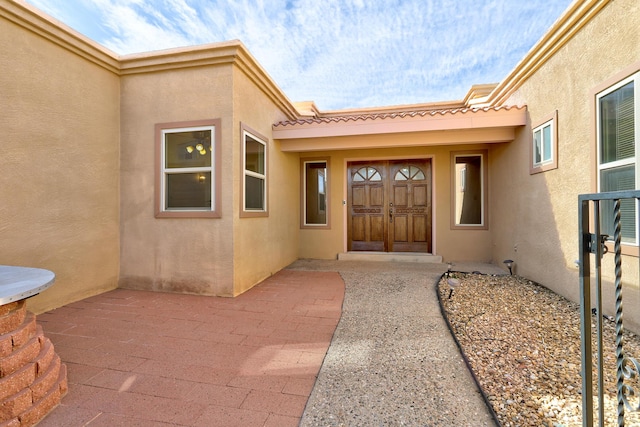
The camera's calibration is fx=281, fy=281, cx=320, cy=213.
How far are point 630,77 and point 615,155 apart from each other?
2.56 feet

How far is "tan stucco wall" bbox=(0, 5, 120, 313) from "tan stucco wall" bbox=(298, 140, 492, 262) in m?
3.97

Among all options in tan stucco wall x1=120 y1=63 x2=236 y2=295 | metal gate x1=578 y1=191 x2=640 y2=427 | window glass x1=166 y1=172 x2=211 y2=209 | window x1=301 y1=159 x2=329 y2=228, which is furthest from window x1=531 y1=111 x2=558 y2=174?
window glass x1=166 y1=172 x2=211 y2=209

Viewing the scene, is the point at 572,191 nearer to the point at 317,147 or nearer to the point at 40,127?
the point at 317,147

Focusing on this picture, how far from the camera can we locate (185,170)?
4340 millimetres

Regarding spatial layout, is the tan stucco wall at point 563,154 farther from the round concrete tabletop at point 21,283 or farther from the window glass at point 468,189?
the round concrete tabletop at point 21,283

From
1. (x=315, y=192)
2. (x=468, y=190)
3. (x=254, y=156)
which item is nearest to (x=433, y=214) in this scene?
(x=468, y=190)

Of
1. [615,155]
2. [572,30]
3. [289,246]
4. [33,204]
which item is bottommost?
[289,246]

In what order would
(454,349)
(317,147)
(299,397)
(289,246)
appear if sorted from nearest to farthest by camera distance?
1. (299,397)
2. (454,349)
3. (317,147)
4. (289,246)

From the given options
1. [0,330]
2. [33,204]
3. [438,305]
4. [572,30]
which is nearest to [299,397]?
[0,330]

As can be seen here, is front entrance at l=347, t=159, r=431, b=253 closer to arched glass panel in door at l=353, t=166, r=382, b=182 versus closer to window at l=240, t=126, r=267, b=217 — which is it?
arched glass panel in door at l=353, t=166, r=382, b=182

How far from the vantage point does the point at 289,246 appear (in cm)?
641

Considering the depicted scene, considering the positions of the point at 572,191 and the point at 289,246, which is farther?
the point at 289,246

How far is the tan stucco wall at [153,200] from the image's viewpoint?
4121 millimetres

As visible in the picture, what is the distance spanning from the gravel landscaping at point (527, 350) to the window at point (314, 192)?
140 inches
